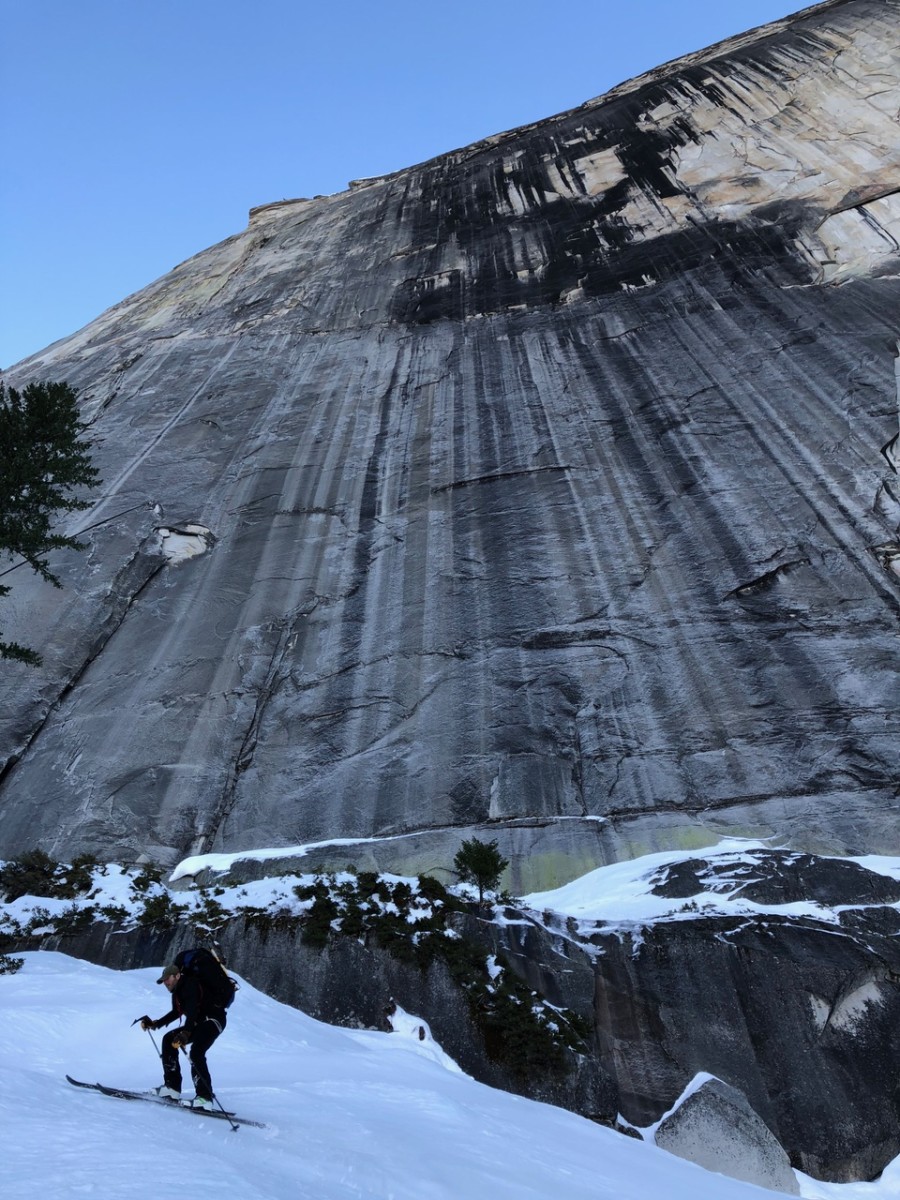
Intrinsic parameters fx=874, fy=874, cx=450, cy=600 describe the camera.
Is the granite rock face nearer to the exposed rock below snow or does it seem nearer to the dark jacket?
the exposed rock below snow

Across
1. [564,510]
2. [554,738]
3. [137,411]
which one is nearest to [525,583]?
[564,510]

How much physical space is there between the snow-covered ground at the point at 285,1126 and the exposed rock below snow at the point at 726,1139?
0.32 m

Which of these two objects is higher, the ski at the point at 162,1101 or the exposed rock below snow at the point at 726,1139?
the ski at the point at 162,1101

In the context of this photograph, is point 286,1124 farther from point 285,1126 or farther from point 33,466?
point 33,466

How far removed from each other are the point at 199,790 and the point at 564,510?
702 centimetres

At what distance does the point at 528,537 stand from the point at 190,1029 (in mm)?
10094

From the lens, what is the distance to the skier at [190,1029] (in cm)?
452

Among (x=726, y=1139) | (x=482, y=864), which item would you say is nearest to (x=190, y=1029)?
(x=726, y=1139)

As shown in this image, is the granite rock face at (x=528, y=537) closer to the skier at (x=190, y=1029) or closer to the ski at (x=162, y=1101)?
the skier at (x=190, y=1029)

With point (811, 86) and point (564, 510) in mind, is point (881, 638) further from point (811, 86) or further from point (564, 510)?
point (811, 86)

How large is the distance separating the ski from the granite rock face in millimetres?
5875

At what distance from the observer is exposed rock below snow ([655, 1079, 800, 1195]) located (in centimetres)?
641

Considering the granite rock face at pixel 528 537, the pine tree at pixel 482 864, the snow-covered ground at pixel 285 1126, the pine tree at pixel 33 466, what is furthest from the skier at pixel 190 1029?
the pine tree at pixel 33 466

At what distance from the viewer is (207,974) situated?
15.8ft
